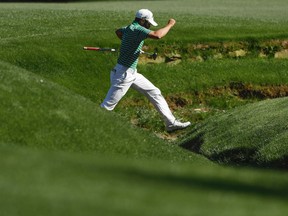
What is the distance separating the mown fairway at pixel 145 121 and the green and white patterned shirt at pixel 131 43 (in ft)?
7.55

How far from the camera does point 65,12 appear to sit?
128 feet

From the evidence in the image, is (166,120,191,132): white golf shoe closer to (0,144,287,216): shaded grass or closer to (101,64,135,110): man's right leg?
(101,64,135,110): man's right leg

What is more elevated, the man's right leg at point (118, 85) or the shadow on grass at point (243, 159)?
the man's right leg at point (118, 85)

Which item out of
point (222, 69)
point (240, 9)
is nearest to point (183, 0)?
point (240, 9)

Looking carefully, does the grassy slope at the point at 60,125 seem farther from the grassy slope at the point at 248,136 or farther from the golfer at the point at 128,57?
the golfer at the point at 128,57

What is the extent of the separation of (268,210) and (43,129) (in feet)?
27.1

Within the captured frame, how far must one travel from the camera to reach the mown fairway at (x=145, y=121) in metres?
7.80

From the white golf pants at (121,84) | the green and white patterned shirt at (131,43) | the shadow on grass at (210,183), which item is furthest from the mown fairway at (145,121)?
the green and white patterned shirt at (131,43)

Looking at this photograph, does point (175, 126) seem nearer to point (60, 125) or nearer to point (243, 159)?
point (243, 159)

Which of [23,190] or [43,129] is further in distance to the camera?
[43,129]

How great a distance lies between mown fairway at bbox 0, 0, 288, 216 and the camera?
25.6 ft

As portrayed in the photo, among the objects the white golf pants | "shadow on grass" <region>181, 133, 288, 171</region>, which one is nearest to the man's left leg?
the white golf pants

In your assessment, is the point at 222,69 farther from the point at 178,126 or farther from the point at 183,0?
the point at 183,0

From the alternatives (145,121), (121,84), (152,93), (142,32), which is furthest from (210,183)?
(145,121)
